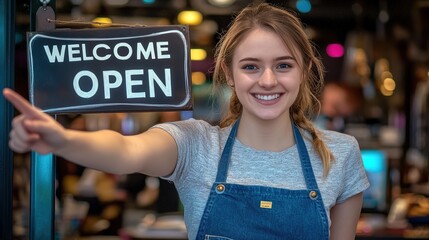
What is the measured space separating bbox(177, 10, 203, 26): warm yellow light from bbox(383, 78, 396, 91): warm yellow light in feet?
8.88

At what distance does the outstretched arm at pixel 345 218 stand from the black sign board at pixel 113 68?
59cm

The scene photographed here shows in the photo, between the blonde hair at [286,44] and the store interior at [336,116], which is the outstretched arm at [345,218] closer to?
the blonde hair at [286,44]

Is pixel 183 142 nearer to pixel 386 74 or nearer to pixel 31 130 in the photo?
pixel 31 130

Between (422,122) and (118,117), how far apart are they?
3.62 meters

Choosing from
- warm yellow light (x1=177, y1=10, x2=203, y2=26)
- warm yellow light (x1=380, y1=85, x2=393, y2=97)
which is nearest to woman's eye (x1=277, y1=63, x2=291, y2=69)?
warm yellow light (x1=177, y1=10, x2=203, y2=26)

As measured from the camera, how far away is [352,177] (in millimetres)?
2107

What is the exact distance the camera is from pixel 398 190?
630cm

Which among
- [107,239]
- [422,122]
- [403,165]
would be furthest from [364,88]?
[107,239]

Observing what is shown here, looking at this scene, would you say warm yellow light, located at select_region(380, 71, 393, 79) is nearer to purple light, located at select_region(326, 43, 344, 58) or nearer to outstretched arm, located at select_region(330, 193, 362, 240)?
purple light, located at select_region(326, 43, 344, 58)

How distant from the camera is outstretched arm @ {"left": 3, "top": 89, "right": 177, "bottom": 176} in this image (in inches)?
55.2

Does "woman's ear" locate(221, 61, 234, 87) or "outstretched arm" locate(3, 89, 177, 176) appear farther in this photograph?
"woman's ear" locate(221, 61, 234, 87)

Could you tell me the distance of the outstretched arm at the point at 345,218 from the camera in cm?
215

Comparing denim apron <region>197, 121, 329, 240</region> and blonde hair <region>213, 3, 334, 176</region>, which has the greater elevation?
blonde hair <region>213, 3, 334, 176</region>

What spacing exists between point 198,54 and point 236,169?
7.98 meters
